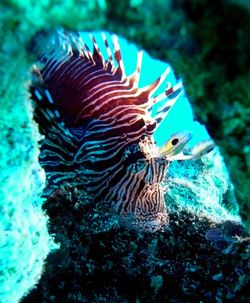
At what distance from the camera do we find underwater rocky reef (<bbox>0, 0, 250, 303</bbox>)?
1033mm

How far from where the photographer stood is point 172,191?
330cm

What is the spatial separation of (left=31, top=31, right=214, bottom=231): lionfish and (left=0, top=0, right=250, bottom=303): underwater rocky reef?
5.6 inches

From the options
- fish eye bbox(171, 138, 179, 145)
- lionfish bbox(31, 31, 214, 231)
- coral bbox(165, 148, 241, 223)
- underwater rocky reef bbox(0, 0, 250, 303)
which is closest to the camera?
underwater rocky reef bbox(0, 0, 250, 303)

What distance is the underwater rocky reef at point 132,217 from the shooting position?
3.39ft

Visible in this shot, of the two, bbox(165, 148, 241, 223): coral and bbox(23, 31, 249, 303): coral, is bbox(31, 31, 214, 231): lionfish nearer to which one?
bbox(23, 31, 249, 303): coral

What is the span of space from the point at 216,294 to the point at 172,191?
3.94 ft

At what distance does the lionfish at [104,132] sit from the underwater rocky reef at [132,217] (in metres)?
0.14

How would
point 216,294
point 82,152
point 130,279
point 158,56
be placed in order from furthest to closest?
point 82,152, point 130,279, point 216,294, point 158,56

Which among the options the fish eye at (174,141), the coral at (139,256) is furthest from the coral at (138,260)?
the fish eye at (174,141)

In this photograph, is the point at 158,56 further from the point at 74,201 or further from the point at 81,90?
the point at 81,90

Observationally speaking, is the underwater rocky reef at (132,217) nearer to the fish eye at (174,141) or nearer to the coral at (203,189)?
the coral at (203,189)

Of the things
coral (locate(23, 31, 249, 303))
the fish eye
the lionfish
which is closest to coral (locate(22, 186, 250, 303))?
coral (locate(23, 31, 249, 303))

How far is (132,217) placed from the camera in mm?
2779

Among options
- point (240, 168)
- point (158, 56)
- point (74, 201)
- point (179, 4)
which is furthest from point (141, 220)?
point (179, 4)
